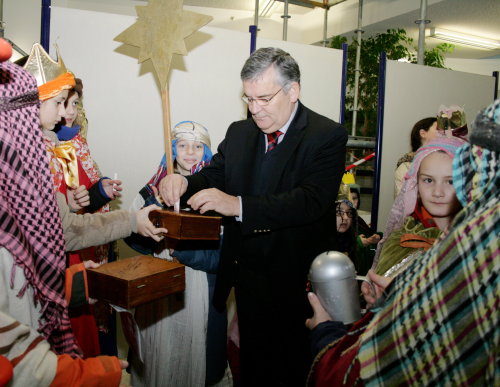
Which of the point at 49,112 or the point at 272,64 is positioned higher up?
the point at 272,64

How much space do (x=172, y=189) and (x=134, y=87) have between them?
2.01 metres

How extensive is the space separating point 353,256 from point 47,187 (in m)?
2.61

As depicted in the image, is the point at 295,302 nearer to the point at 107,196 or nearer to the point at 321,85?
the point at 107,196

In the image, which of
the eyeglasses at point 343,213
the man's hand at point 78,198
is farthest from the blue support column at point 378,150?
the man's hand at point 78,198

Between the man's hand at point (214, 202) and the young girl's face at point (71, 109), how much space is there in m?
1.56

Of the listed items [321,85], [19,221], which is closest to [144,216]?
[19,221]

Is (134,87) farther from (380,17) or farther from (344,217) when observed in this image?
(380,17)

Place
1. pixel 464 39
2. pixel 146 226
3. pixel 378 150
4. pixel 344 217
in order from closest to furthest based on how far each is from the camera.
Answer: pixel 146 226
pixel 344 217
pixel 378 150
pixel 464 39

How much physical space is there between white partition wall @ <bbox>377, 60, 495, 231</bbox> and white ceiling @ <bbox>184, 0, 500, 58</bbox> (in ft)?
9.22

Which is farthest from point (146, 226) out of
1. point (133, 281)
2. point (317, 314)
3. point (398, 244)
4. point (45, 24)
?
point (45, 24)

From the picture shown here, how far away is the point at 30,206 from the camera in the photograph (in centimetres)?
135

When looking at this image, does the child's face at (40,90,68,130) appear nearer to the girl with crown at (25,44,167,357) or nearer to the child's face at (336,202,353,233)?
the girl with crown at (25,44,167,357)

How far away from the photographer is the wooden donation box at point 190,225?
5.57 ft

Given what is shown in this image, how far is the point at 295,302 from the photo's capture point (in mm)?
2010
